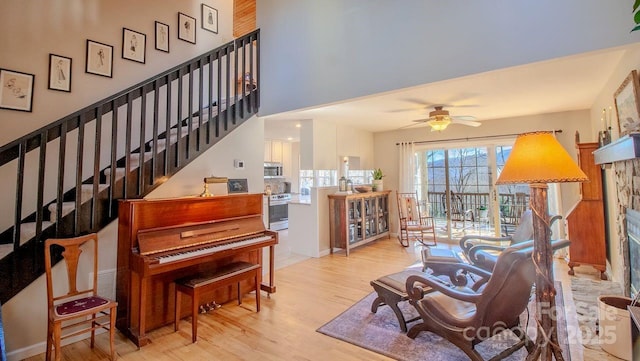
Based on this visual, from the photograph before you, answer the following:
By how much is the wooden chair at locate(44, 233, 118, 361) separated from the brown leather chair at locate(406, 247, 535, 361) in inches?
94.4

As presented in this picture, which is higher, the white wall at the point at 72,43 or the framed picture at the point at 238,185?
the white wall at the point at 72,43

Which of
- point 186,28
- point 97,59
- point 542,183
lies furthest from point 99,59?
point 542,183

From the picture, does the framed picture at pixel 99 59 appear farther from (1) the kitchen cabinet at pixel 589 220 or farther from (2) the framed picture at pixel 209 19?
(1) the kitchen cabinet at pixel 589 220

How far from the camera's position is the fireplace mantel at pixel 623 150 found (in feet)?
5.93

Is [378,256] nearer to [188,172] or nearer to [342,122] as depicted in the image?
[342,122]

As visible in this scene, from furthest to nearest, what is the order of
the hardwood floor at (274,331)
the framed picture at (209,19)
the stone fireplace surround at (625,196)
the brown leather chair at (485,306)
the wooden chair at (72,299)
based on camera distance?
the framed picture at (209,19)
the stone fireplace surround at (625,196)
the hardwood floor at (274,331)
the wooden chair at (72,299)
the brown leather chair at (485,306)

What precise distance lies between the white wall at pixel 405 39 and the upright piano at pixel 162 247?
185 cm

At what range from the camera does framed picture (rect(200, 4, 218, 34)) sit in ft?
14.2

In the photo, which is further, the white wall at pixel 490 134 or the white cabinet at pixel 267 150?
the white cabinet at pixel 267 150

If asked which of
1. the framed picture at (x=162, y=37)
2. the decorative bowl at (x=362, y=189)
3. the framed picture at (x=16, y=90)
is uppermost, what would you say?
the framed picture at (x=162, y=37)

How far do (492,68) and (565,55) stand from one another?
51 cm

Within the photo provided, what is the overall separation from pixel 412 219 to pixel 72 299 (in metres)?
5.33

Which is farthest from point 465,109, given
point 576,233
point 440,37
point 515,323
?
point 515,323

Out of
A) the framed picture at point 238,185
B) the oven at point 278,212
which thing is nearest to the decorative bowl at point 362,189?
the oven at point 278,212
